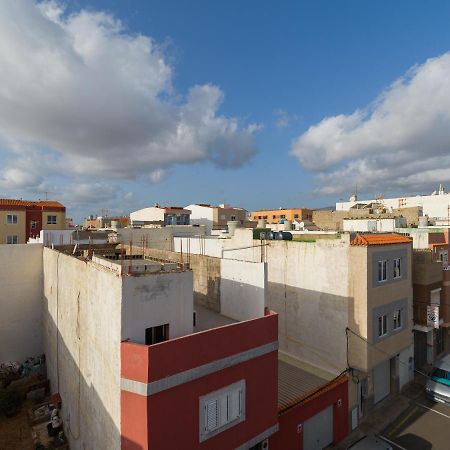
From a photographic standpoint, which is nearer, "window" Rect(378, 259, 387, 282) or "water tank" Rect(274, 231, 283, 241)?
"window" Rect(378, 259, 387, 282)

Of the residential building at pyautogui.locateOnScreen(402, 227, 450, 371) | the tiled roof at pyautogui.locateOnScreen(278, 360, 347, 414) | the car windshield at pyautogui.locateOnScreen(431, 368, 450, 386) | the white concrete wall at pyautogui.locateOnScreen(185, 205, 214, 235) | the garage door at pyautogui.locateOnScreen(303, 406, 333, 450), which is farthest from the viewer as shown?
the white concrete wall at pyautogui.locateOnScreen(185, 205, 214, 235)

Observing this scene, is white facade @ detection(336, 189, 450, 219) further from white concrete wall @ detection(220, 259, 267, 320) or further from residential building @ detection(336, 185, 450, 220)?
white concrete wall @ detection(220, 259, 267, 320)

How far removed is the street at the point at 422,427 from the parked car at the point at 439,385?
0.47 metres

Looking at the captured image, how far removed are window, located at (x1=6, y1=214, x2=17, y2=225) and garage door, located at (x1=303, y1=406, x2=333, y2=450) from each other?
48.3 meters

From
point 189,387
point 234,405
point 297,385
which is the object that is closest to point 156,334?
point 189,387

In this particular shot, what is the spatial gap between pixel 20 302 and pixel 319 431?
21728 millimetres

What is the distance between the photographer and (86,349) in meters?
13.5

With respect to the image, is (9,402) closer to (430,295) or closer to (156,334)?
(156,334)

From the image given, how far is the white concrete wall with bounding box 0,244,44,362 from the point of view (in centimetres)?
2228

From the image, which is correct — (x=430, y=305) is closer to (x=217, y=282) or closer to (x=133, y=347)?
(x=217, y=282)

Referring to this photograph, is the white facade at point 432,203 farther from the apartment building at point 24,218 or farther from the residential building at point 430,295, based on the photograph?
the apartment building at point 24,218

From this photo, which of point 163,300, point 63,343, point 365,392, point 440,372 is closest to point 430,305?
point 440,372

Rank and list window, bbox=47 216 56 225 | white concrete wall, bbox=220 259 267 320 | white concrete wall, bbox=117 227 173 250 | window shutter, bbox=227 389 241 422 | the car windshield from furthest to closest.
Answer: window, bbox=47 216 56 225
white concrete wall, bbox=117 227 173 250
the car windshield
white concrete wall, bbox=220 259 267 320
window shutter, bbox=227 389 241 422

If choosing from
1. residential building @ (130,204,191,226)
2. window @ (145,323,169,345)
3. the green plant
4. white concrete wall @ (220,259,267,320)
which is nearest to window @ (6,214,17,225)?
residential building @ (130,204,191,226)
